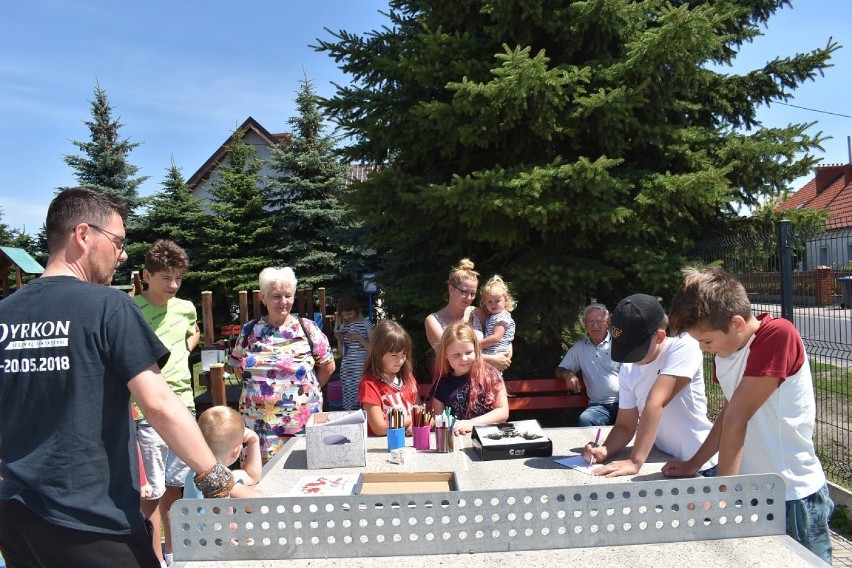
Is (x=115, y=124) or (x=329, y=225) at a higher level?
(x=115, y=124)

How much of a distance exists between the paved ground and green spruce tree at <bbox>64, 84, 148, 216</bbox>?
25826mm

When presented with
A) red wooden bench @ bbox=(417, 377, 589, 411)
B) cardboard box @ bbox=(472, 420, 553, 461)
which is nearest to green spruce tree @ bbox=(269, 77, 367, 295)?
red wooden bench @ bbox=(417, 377, 589, 411)

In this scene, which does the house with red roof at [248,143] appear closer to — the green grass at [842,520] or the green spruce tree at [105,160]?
the green spruce tree at [105,160]

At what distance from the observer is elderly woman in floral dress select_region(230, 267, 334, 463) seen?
166 inches

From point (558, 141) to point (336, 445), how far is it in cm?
458

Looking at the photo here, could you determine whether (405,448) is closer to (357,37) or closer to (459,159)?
(459,159)

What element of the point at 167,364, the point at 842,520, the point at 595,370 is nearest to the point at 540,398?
the point at 595,370

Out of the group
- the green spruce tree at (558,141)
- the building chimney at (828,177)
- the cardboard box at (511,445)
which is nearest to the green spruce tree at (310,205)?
the green spruce tree at (558,141)

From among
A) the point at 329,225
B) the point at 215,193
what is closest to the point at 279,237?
the point at 329,225

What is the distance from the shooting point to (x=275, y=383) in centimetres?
423

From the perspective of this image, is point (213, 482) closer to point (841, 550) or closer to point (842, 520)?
point (841, 550)

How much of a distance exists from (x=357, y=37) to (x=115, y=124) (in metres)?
23.2

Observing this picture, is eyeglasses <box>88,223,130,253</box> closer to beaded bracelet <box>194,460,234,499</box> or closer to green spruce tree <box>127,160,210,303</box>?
beaded bracelet <box>194,460,234,499</box>

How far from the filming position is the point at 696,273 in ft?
8.53
